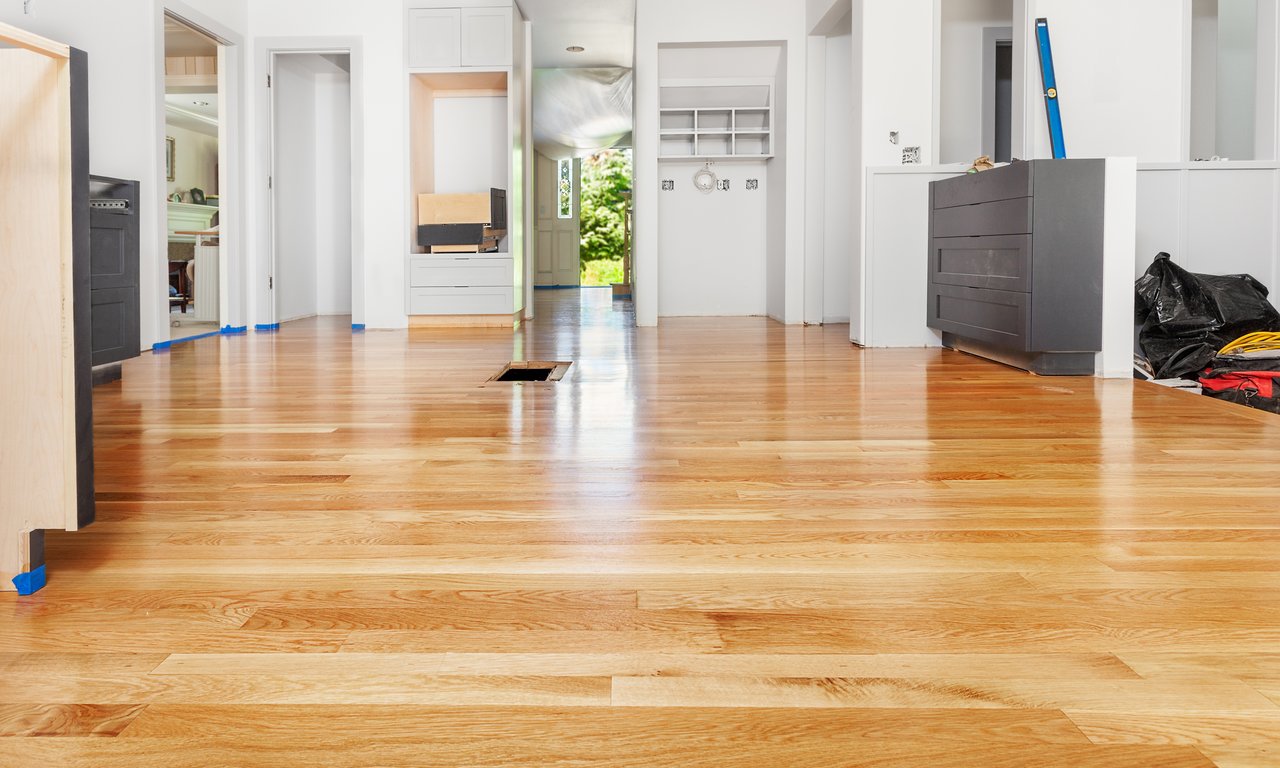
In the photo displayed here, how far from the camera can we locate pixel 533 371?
16.4 ft

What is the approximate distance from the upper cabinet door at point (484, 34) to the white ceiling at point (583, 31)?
313mm

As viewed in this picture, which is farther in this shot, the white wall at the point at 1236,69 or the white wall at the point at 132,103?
the white wall at the point at 1236,69

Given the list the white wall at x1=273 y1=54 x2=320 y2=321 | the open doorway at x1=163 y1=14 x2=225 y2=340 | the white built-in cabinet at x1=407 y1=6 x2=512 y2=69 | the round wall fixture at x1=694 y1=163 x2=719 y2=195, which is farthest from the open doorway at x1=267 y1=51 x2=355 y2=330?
the round wall fixture at x1=694 y1=163 x2=719 y2=195

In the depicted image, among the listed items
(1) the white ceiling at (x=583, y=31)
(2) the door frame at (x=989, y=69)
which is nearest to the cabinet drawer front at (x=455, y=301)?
(1) the white ceiling at (x=583, y=31)

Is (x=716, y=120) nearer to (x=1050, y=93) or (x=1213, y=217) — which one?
(x=1050, y=93)

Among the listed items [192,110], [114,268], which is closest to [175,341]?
[114,268]

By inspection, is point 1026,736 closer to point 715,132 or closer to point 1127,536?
point 1127,536

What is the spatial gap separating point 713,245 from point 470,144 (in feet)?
7.22

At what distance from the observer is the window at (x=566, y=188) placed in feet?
51.5

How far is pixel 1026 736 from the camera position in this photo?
110cm

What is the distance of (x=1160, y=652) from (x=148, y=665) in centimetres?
129

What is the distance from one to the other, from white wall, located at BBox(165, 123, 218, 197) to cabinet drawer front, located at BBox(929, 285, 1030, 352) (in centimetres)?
792

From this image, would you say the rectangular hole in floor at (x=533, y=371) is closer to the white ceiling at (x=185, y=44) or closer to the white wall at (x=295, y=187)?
the white wall at (x=295, y=187)

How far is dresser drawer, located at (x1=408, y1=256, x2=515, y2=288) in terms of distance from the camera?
7.96 meters
